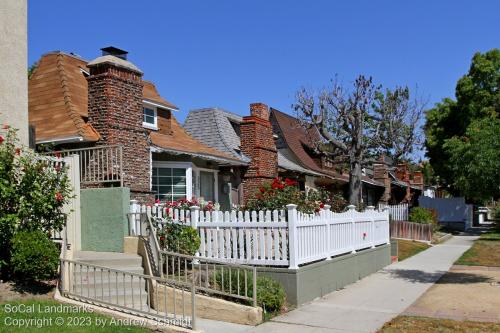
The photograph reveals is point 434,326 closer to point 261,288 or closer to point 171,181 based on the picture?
point 261,288

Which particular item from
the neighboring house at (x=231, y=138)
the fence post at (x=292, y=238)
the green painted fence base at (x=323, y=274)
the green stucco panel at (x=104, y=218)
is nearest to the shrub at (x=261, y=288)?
the green painted fence base at (x=323, y=274)

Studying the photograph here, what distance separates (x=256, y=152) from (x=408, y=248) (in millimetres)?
6986

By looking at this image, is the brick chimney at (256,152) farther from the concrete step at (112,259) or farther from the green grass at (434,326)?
the green grass at (434,326)

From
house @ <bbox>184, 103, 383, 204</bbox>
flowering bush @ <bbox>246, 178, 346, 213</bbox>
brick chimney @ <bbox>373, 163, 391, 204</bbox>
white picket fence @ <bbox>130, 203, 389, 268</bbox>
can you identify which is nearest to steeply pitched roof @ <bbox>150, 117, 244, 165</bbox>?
house @ <bbox>184, 103, 383, 204</bbox>

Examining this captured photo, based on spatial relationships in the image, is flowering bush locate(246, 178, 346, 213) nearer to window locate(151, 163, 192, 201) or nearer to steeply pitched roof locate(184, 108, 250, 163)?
window locate(151, 163, 192, 201)

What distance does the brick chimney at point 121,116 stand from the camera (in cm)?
1283

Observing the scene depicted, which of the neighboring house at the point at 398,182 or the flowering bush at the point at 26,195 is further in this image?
the neighboring house at the point at 398,182

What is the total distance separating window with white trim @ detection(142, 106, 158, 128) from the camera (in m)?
16.8

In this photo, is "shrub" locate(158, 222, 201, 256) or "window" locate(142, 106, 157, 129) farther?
"window" locate(142, 106, 157, 129)

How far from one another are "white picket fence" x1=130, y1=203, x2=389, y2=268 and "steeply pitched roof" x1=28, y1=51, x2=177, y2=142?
3.53 meters

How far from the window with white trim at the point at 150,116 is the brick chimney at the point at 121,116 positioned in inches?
124

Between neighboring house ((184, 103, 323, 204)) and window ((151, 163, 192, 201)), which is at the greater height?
neighboring house ((184, 103, 323, 204))

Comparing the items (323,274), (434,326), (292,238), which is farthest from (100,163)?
(434,326)

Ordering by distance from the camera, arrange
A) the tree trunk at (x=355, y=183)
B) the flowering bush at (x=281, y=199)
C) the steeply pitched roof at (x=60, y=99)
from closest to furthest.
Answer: the flowering bush at (x=281, y=199), the steeply pitched roof at (x=60, y=99), the tree trunk at (x=355, y=183)
